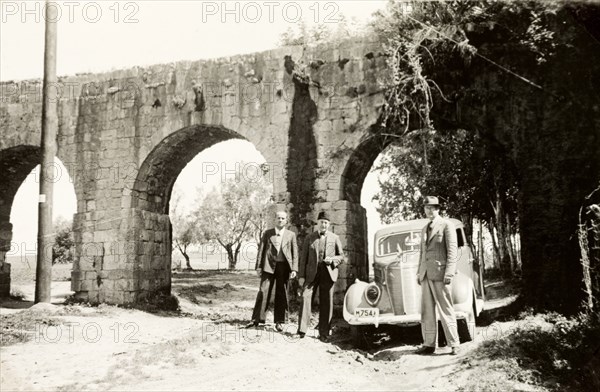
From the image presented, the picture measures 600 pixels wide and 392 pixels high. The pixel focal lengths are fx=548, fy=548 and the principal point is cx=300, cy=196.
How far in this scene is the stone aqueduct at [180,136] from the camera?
1045cm

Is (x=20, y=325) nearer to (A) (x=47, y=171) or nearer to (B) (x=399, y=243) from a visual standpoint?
(A) (x=47, y=171)

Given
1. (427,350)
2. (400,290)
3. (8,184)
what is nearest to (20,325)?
(400,290)

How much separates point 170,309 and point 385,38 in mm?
7306

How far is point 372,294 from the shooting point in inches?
288

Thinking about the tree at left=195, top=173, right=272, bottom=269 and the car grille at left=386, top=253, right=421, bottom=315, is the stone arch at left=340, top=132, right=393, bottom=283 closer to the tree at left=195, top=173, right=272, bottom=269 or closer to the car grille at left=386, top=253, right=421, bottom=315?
the car grille at left=386, top=253, right=421, bottom=315

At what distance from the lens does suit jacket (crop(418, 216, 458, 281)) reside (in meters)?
6.27

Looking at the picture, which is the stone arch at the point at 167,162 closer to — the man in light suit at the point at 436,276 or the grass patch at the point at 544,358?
the man in light suit at the point at 436,276

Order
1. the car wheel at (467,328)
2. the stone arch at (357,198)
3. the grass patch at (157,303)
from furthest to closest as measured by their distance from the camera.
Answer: the grass patch at (157,303), the stone arch at (357,198), the car wheel at (467,328)

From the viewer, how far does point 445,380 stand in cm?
543

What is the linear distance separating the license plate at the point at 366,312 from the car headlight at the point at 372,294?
0.15 m

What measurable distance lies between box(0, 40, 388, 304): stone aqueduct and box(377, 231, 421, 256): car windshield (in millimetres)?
1901

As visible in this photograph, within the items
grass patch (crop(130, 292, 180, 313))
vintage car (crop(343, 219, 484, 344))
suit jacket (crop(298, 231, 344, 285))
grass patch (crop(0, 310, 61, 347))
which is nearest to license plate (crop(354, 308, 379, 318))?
vintage car (crop(343, 219, 484, 344))

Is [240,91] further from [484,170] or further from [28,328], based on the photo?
[484,170]

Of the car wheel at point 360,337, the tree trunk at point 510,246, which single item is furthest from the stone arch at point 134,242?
the tree trunk at point 510,246
